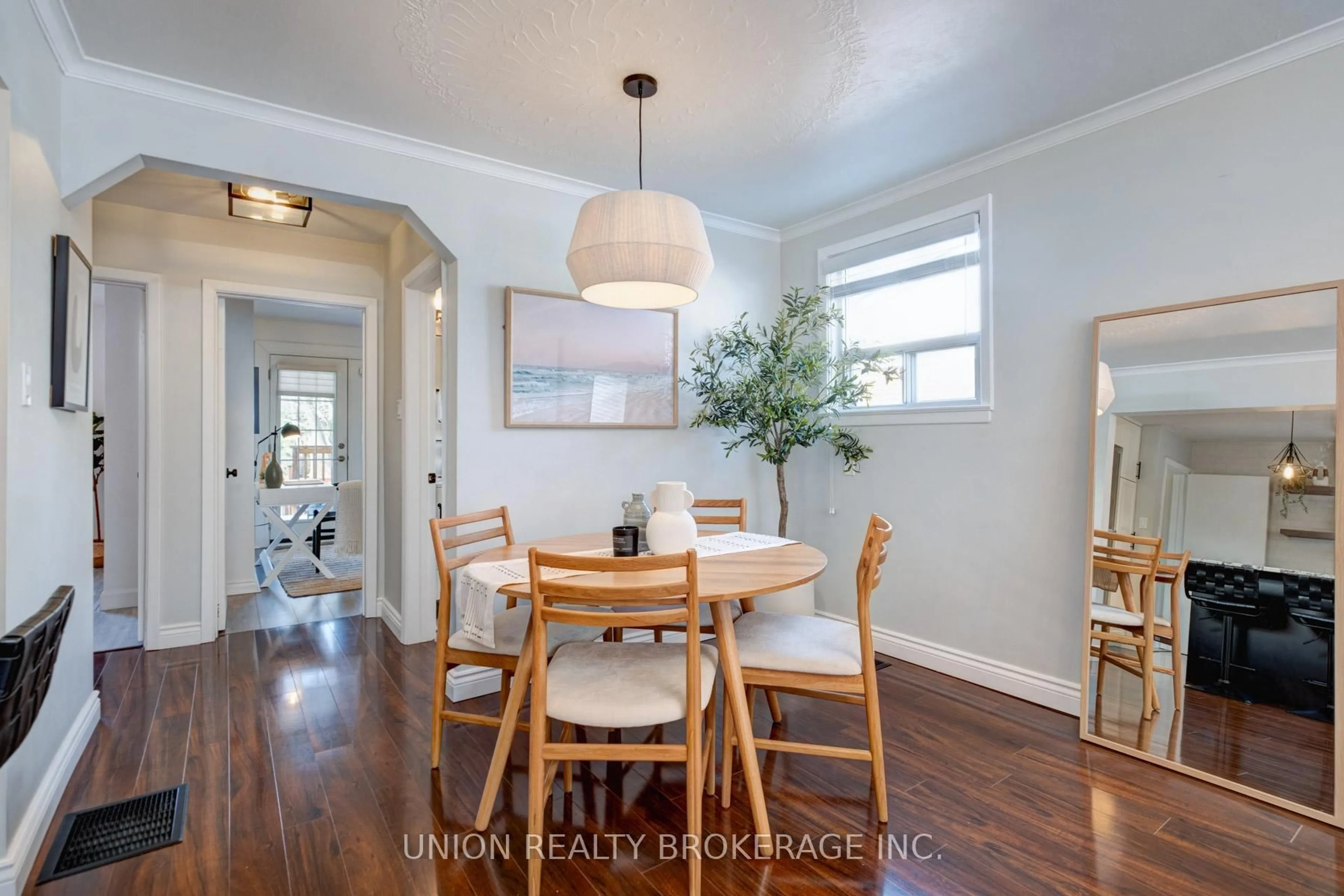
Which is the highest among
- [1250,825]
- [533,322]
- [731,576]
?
[533,322]

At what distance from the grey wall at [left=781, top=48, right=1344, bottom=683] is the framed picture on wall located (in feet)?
11.0

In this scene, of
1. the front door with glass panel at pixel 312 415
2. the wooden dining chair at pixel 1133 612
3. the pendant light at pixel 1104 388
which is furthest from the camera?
the front door with glass panel at pixel 312 415

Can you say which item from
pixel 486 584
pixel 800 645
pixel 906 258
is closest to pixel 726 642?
pixel 800 645

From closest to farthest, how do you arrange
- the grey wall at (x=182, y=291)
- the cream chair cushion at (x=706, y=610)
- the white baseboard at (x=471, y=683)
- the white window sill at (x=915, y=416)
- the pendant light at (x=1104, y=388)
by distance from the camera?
the pendant light at (x=1104, y=388), the cream chair cushion at (x=706, y=610), the white baseboard at (x=471, y=683), the white window sill at (x=915, y=416), the grey wall at (x=182, y=291)

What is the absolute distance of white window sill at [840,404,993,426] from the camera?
120 inches

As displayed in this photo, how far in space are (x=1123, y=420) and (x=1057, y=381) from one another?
0.34 metres

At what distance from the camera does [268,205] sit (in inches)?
131

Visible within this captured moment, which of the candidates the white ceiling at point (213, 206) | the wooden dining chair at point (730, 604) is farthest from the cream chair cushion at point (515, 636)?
the white ceiling at point (213, 206)

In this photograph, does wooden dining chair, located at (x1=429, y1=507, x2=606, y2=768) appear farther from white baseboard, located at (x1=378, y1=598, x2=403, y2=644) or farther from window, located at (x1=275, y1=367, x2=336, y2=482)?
window, located at (x1=275, y1=367, x2=336, y2=482)

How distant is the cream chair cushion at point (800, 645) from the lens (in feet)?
6.50

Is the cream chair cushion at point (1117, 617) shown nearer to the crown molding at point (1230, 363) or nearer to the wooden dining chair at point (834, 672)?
the crown molding at point (1230, 363)

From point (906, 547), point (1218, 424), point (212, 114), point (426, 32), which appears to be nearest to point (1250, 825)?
point (1218, 424)

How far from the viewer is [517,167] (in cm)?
308

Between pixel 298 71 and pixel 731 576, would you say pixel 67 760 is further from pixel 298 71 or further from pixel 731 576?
pixel 298 71
